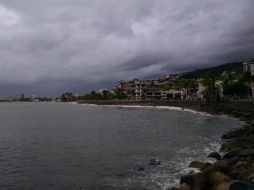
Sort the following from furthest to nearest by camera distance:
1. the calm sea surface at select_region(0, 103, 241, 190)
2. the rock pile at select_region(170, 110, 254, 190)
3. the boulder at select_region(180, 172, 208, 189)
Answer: the calm sea surface at select_region(0, 103, 241, 190) < the boulder at select_region(180, 172, 208, 189) < the rock pile at select_region(170, 110, 254, 190)

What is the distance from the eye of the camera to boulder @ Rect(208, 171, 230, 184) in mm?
17417

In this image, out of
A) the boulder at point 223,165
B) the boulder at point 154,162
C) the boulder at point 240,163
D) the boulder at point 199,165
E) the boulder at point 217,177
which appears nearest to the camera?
the boulder at point 217,177

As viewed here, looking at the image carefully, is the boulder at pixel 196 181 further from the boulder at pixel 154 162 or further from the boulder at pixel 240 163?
the boulder at pixel 154 162

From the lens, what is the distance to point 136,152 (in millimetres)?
31656

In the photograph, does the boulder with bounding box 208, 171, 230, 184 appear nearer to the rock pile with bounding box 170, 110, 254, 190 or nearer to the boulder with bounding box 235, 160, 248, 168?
the rock pile with bounding box 170, 110, 254, 190

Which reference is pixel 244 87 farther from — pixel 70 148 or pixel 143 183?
pixel 143 183

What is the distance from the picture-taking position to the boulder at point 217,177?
686 inches

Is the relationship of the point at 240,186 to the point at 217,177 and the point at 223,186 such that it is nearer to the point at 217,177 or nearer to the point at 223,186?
the point at 223,186

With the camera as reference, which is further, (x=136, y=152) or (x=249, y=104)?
(x=249, y=104)

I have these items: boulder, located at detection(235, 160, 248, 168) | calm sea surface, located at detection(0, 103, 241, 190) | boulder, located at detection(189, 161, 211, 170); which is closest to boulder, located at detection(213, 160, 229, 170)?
boulder, located at detection(235, 160, 248, 168)

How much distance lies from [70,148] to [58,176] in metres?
11.5

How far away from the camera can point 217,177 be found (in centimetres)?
1773

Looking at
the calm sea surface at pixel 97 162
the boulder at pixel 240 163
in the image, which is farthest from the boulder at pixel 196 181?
the boulder at pixel 240 163

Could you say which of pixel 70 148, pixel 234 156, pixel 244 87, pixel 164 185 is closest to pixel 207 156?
pixel 234 156
